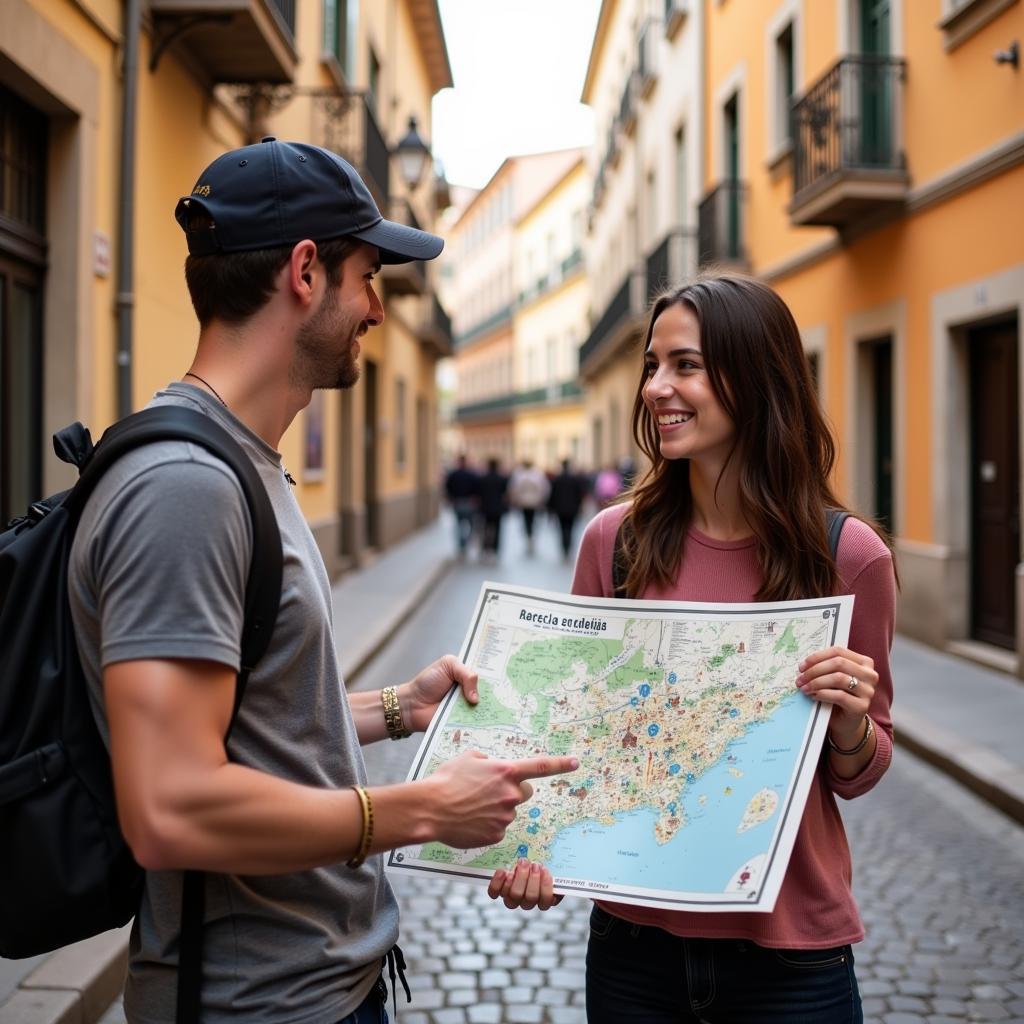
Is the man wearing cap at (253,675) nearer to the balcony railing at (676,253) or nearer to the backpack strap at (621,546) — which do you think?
the backpack strap at (621,546)

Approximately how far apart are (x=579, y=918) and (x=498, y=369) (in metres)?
57.7

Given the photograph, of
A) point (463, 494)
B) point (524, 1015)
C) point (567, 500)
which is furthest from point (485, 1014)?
point (567, 500)

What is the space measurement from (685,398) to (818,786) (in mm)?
703

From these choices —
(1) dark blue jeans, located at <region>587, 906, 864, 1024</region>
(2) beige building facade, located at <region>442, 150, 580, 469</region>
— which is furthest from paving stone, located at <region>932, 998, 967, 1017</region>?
(2) beige building facade, located at <region>442, 150, 580, 469</region>

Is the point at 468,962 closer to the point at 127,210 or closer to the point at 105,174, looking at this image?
the point at 127,210

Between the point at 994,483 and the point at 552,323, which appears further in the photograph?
the point at 552,323

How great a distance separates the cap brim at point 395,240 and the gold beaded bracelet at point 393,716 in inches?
28.8

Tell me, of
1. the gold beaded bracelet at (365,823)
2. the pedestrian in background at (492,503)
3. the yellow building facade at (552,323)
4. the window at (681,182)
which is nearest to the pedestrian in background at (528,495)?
the pedestrian in background at (492,503)

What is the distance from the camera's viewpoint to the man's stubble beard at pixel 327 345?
64.4 inches

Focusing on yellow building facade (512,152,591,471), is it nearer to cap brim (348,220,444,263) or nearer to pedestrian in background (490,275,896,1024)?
pedestrian in background (490,275,896,1024)

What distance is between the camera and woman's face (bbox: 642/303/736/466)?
2.15 m

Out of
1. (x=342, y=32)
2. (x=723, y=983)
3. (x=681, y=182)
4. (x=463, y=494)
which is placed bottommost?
(x=723, y=983)

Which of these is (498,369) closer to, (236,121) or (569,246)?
(569,246)

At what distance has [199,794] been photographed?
129 centimetres
